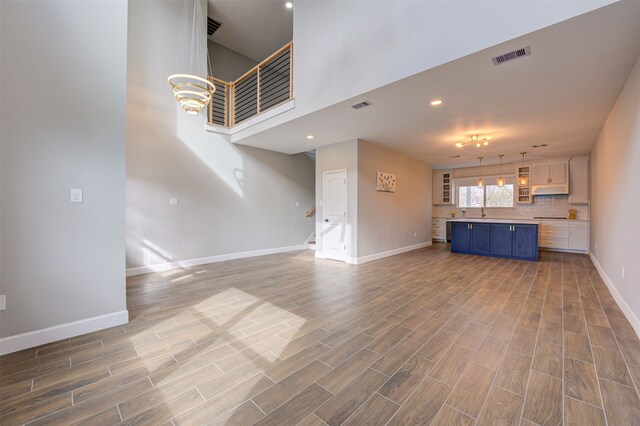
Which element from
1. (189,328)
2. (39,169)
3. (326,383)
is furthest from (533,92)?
(39,169)

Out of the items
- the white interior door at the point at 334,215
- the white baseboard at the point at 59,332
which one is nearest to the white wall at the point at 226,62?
the white interior door at the point at 334,215

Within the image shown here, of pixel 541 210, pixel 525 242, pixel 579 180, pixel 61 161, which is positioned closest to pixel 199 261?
pixel 61 161

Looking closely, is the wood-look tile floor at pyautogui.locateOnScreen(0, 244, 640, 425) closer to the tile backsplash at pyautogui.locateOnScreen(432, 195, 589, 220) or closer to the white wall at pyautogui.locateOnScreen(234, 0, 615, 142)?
the white wall at pyautogui.locateOnScreen(234, 0, 615, 142)

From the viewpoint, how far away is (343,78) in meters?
3.70

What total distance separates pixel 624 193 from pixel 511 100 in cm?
172

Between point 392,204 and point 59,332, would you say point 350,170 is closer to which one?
point 392,204

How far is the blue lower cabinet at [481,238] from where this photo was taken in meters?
6.70

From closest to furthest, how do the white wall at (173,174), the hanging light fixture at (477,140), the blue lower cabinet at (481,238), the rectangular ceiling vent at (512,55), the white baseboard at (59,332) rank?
the white baseboard at (59,332)
the rectangular ceiling vent at (512,55)
the white wall at (173,174)
the hanging light fixture at (477,140)
the blue lower cabinet at (481,238)

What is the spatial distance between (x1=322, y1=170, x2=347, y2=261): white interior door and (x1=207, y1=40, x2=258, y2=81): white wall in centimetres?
401

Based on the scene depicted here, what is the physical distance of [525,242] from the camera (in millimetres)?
6176

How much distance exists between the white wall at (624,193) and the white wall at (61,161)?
530 cm

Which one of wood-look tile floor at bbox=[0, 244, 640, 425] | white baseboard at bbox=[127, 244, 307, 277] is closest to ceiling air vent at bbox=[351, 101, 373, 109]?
wood-look tile floor at bbox=[0, 244, 640, 425]

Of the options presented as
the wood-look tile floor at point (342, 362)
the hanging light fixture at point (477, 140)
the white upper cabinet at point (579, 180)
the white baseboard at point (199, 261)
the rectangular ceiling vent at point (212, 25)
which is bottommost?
the wood-look tile floor at point (342, 362)

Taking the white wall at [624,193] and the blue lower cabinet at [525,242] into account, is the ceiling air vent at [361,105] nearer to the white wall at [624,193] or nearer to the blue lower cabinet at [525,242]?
the white wall at [624,193]
